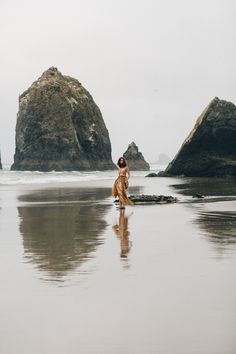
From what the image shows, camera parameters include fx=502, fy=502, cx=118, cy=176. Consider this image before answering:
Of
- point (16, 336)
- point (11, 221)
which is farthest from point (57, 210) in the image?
point (16, 336)

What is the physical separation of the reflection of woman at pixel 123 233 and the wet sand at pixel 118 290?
0.02 meters

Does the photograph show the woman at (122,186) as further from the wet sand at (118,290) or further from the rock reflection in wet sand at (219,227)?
the wet sand at (118,290)

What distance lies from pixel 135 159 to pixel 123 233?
317 ft

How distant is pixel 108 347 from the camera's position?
12.5 ft

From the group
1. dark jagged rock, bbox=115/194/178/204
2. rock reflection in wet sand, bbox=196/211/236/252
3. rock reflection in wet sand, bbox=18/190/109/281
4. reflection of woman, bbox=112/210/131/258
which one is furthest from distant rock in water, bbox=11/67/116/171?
reflection of woman, bbox=112/210/131/258

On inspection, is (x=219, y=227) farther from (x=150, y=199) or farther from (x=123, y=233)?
(x=150, y=199)

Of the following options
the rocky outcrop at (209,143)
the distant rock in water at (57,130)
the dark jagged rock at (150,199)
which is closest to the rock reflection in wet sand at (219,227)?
the dark jagged rock at (150,199)

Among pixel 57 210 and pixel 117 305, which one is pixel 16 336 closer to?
pixel 117 305

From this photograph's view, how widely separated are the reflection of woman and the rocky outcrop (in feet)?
128

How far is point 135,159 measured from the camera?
107 metres

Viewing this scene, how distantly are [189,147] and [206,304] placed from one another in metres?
49.9

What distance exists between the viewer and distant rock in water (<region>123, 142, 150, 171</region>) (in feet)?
343

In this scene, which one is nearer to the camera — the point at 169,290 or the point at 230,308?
the point at 230,308

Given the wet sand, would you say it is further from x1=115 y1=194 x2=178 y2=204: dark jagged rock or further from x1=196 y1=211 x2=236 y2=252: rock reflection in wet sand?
x1=115 y1=194 x2=178 y2=204: dark jagged rock
